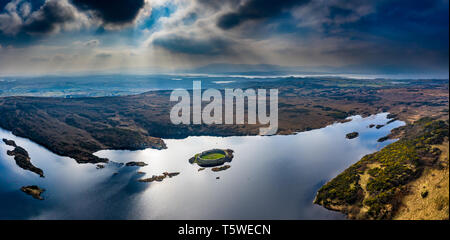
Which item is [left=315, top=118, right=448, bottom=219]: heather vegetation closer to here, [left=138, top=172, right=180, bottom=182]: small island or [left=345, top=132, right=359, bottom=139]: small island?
[left=138, top=172, right=180, bottom=182]: small island

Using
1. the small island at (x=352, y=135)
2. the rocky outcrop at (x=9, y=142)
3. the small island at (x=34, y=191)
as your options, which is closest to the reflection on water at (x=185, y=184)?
the small island at (x=34, y=191)

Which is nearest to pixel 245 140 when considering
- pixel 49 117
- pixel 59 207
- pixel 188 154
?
pixel 188 154

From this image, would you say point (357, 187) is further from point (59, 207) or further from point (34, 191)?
point (34, 191)

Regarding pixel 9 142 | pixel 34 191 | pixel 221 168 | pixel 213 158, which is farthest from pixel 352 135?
pixel 9 142

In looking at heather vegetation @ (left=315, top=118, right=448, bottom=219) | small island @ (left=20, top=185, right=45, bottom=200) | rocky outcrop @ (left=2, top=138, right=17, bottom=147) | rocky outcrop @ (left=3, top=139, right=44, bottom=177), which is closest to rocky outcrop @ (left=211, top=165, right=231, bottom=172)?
heather vegetation @ (left=315, top=118, right=448, bottom=219)

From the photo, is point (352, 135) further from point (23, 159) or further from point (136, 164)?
point (23, 159)

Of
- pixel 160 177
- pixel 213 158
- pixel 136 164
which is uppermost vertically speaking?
pixel 213 158
